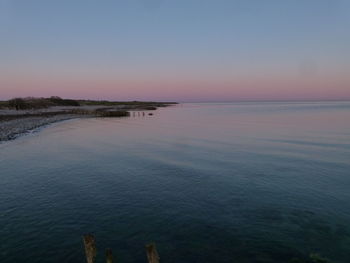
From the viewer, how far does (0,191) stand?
567 inches

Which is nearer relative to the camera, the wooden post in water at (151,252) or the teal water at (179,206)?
the wooden post in water at (151,252)

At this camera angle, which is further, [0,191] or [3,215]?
[0,191]

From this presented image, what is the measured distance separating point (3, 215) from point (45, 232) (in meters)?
3.10

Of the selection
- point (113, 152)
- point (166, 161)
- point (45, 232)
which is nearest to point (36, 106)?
point (113, 152)

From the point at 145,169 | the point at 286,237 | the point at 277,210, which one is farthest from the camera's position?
the point at 145,169

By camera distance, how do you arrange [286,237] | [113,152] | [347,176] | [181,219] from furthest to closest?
[113,152] → [347,176] → [181,219] → [286,237]

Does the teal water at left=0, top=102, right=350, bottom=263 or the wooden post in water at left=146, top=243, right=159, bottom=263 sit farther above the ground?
the wooden post in water at left=146, top=243, right=159, bottom=263

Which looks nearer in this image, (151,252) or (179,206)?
(151,252)

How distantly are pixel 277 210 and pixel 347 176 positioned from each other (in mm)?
8646

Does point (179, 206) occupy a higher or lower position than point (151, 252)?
lower

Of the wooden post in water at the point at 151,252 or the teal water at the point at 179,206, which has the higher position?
the wooden post in water at the point at 151,252

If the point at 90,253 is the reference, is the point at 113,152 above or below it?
below

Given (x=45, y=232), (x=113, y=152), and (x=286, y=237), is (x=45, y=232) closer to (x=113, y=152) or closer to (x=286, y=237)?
(x=286, y=237)

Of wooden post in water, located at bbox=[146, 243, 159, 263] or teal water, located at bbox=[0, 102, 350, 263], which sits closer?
wooden post in water, located at bbox=[146, 243, 159, 263]
